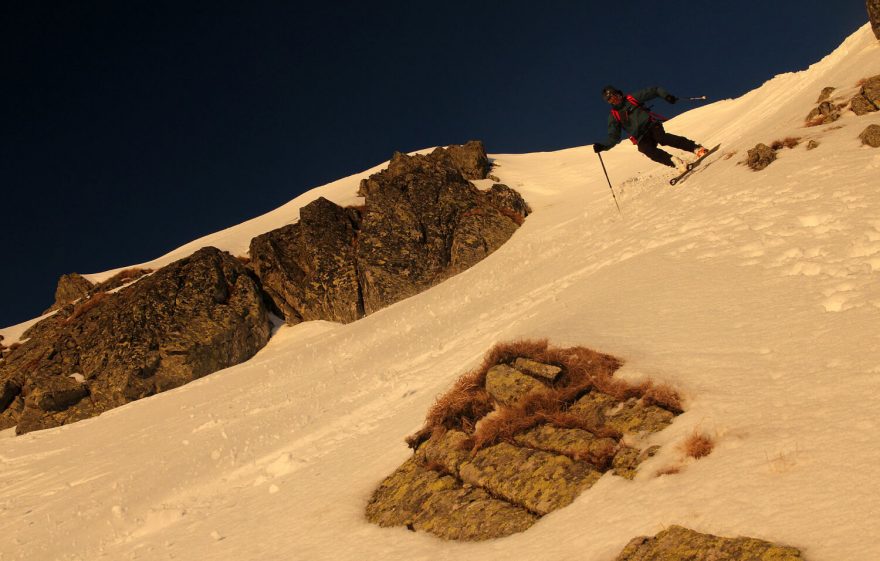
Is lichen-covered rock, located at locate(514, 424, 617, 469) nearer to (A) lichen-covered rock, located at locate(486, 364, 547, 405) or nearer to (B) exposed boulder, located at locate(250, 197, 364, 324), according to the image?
(A) lichen-covered rock, located at locate(486, 364, 547, 405)

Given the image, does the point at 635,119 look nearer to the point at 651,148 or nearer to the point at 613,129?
the point at 613,129

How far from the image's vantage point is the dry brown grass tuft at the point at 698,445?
570 cm

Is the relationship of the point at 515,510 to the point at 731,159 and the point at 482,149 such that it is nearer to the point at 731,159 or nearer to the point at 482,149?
the point at 731,159

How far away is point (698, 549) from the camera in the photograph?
439 cm

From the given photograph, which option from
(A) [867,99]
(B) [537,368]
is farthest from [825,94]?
(B) [537,368]

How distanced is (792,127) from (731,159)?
7.20 feet

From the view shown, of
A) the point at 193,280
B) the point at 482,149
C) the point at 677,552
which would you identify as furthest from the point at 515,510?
the point at 482,149

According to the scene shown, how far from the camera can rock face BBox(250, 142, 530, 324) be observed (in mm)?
30406

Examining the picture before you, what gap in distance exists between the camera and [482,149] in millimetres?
43062

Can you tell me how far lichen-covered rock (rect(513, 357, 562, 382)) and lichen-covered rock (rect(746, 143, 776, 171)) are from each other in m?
11.8

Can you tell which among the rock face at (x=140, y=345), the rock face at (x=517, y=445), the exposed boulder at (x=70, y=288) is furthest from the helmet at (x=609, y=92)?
the exposed boulder at (x=70, y=288)

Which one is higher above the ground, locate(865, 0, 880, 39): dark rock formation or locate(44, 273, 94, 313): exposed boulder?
locate(44, 273, 94, 313): exposed boulder

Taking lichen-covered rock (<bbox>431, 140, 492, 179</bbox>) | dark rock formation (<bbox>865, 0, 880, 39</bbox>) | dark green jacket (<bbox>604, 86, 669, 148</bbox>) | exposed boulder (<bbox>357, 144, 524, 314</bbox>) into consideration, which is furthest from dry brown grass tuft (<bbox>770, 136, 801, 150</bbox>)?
lichen-covered rock (<bbox>431, 140, 492, 179</bbox>)

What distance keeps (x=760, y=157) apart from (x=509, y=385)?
42.3 ft
